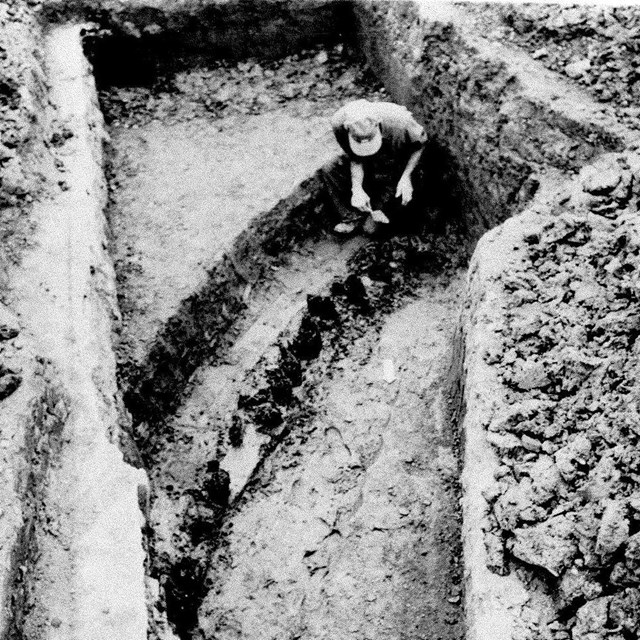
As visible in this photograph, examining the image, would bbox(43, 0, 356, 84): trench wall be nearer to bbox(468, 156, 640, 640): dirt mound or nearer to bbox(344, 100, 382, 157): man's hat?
bbox(344, 100, 382, 157): man's hat

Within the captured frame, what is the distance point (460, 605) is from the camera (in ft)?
12.8

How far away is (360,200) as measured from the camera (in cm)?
536

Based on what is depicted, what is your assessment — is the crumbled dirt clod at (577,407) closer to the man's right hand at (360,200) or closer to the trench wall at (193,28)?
the man's right hand at (360,200)

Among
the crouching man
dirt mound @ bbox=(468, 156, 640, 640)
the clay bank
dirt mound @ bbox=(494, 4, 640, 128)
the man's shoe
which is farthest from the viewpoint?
the man's shoe

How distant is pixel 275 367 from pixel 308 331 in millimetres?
360

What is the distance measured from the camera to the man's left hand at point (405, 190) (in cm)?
536

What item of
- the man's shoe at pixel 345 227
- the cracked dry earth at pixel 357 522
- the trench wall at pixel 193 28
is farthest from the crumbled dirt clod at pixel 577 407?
the trench wall at pixel 193 28

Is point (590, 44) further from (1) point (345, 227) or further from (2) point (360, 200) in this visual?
(1) point (345, 227)

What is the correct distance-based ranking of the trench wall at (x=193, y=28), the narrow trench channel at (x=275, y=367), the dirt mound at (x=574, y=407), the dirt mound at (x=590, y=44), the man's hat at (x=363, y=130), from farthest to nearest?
1. the trench wall at (x=193, y=28)
2. the man's hat at (x=363, y=130)
3. the dirt mound at (x=590, y=44)
4. the narrow trench channel at (x=275, y=367)
5. the dirt mound at (x=574, y=407)

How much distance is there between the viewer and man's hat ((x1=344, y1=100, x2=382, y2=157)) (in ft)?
16.3

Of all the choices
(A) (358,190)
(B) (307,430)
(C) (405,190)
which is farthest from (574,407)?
(A) (358,190)

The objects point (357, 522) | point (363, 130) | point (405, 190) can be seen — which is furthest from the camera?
point (405, 190)

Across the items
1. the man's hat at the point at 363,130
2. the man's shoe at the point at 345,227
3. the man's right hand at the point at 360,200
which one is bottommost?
the man's shoe at the point at 345,227

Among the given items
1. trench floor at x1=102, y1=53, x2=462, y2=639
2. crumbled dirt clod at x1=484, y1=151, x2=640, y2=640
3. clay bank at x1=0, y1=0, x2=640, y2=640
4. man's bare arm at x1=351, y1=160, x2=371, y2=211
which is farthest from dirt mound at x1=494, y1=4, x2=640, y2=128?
trench floor at x1=102, y1=53, x2=462, y2=639
